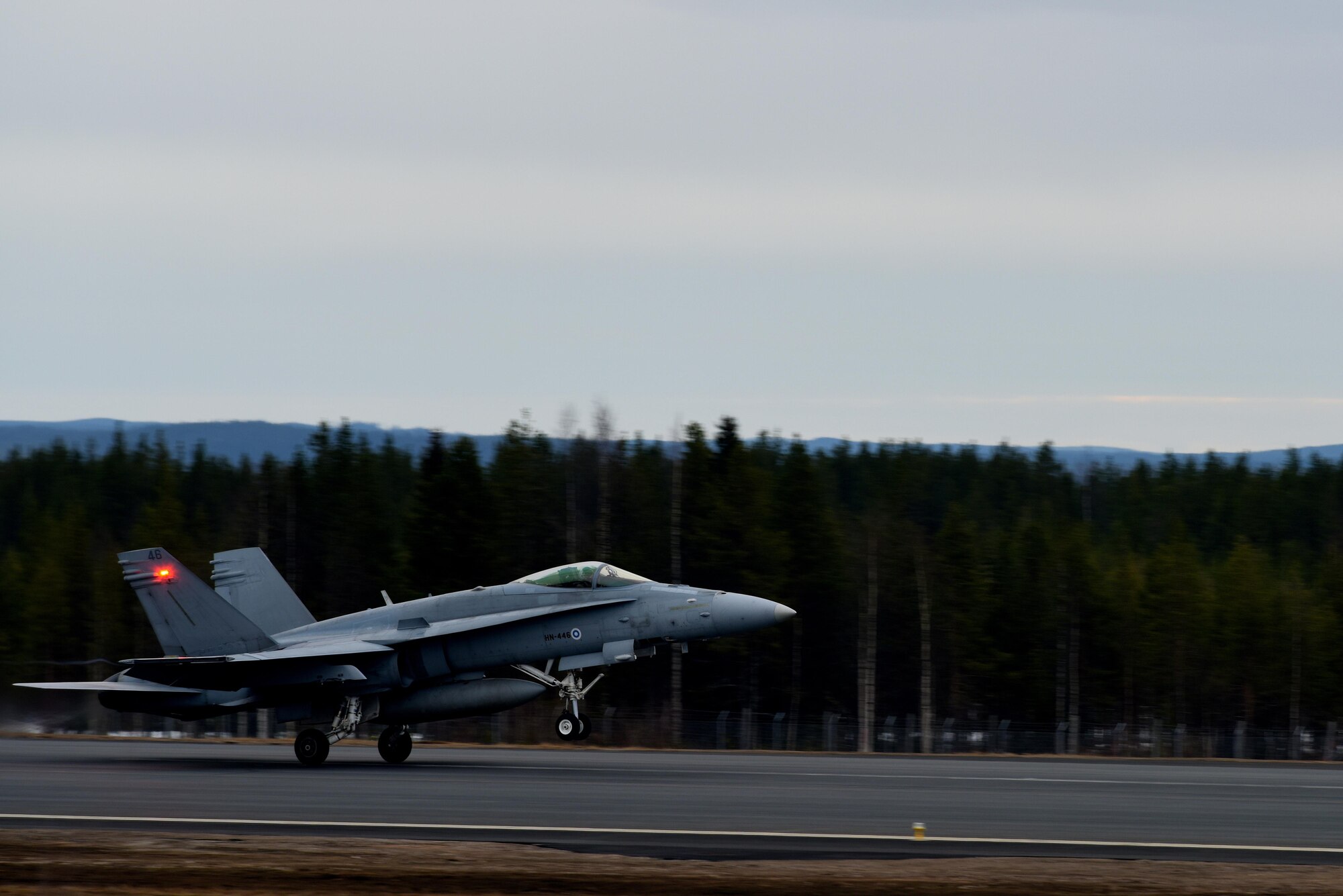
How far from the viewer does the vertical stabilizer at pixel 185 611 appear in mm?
25125

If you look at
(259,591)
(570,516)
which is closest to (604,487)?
(570,516)

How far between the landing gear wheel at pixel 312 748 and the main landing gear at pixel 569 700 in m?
3.35

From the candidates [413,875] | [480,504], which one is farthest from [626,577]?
[480,504]

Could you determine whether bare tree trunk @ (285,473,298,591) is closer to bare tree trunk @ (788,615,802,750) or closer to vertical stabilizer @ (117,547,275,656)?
bare tree trunk @ (788,615,802,750)

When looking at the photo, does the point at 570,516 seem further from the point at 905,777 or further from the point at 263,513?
the point at 905,777

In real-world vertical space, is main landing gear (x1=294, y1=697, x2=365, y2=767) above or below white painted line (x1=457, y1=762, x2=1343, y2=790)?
above

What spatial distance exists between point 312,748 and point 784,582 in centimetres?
4310

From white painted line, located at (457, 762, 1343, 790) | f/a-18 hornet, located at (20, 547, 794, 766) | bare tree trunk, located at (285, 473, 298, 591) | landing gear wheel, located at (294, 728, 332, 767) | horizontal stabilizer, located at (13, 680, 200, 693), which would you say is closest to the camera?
white painted line, located at (457, 762, 1343, 790)

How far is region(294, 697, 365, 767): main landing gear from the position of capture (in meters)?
23.8

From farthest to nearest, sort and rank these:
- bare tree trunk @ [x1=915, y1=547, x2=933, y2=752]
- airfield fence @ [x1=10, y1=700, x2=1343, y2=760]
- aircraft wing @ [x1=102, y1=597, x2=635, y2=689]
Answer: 1. bare tree trunk @ [x1=915, y1=547, x2=933, y2=752]
2. airfield fence @ [x1=10, y1=700, x2=1343, y2=760]
3. aircraft wing @ [x1=102, y1=597, x2=635, y2=689]

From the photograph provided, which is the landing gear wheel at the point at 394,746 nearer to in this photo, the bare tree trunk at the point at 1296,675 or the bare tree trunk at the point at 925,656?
the bare tree trunk at the point at 925,656

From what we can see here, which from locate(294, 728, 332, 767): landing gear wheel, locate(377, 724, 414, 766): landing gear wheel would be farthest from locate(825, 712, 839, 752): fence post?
locate(294, 728, 332, 767): landing gear wheel

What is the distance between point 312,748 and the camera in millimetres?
23875

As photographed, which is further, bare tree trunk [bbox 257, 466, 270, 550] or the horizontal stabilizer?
bare tree trunk [bbox 257, 466, 270, 550]
